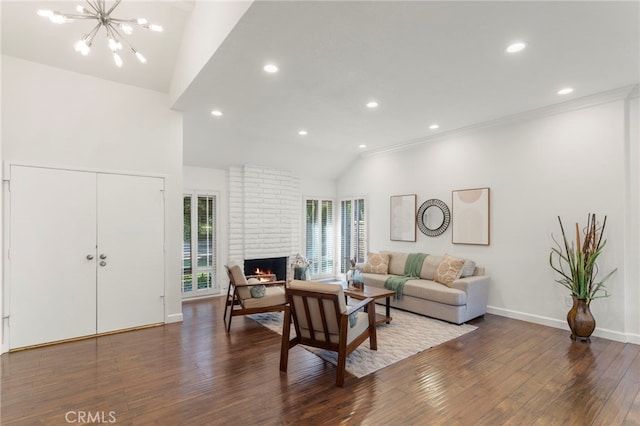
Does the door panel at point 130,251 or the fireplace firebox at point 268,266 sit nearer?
the door panel at point 130,251

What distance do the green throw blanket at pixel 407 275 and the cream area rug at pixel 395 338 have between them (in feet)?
1.22

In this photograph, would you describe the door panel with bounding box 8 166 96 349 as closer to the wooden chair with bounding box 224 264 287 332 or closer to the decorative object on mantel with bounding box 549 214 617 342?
the wooden chair with bounding box 224 264 287 332

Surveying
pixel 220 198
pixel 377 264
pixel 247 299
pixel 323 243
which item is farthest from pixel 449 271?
pixel 220 198

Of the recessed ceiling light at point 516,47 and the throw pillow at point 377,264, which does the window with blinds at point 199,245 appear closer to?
the throw pillow at point 377,264

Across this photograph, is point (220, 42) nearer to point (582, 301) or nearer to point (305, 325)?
point (305, 325)

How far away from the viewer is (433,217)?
573cm

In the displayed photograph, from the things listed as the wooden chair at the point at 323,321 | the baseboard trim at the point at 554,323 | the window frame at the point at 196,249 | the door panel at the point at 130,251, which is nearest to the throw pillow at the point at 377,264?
the baseboard trim at the point at 554,323

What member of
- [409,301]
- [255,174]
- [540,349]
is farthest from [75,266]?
[540,349]

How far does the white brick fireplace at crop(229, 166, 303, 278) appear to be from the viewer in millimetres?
6355

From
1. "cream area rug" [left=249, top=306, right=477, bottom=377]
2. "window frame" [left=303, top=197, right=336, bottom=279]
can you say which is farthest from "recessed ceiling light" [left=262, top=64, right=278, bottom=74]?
"window frame" [left=303, top=197, right=336, bottom=279]

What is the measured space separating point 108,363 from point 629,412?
456cm

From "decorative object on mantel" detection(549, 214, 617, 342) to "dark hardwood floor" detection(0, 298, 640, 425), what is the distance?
0.76 ft

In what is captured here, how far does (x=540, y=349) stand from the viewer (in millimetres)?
3506

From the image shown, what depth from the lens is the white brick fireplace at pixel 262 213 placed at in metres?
6.36
